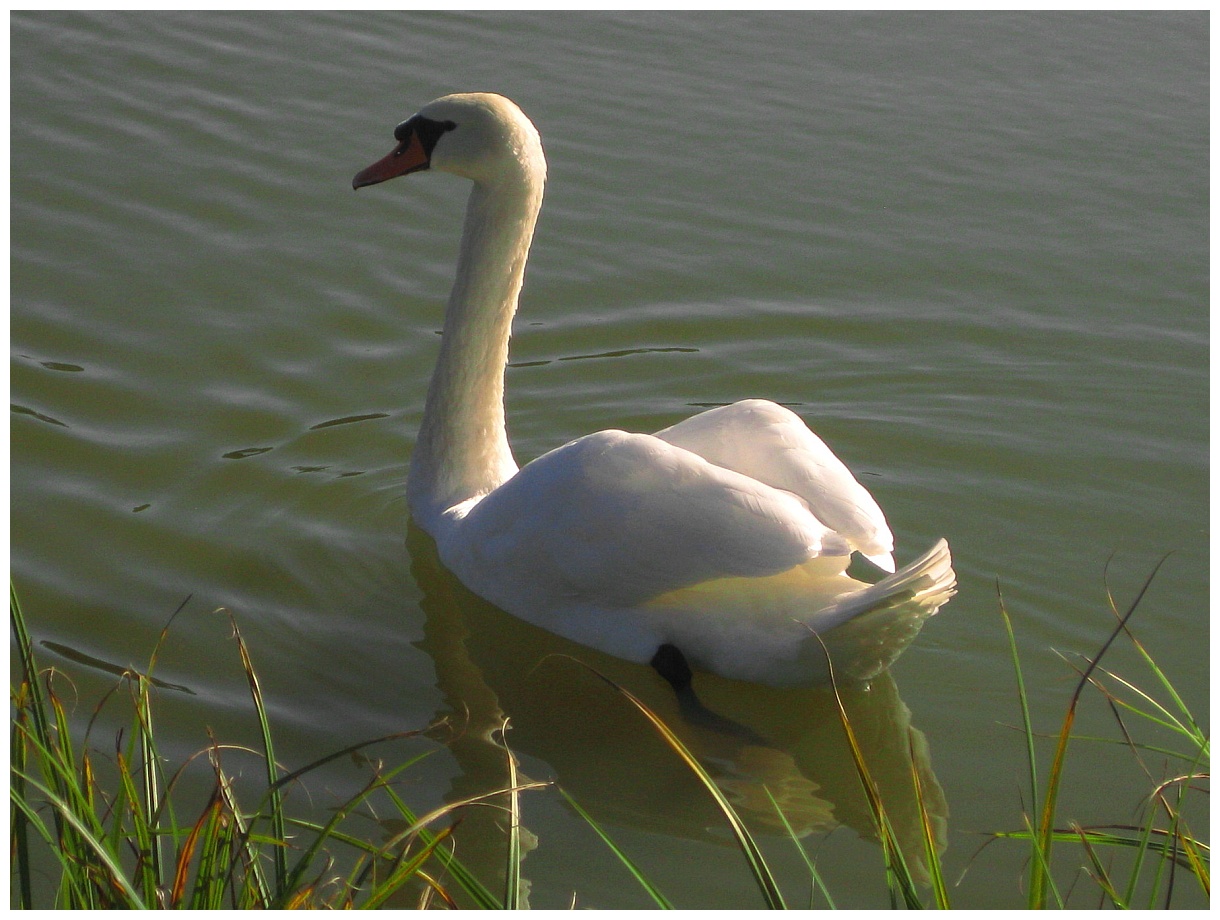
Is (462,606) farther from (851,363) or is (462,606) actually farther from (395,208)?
(395,208)

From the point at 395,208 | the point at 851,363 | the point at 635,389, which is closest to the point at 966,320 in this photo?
the point at 851,363

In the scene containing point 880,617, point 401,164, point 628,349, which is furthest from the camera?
point 628,349

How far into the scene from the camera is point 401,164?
5.09m

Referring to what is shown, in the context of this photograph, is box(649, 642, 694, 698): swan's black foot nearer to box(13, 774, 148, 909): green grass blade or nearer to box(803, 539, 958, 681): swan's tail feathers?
box(803, 539, 958, 681): swan's tail feathers

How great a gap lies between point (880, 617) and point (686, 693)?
0.81m

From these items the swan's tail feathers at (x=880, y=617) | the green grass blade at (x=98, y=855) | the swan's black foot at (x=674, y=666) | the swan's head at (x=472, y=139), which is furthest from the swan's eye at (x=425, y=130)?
the green grass blade at (x=98, y=855)

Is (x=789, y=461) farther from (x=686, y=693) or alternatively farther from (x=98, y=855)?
(x=98, y=855)

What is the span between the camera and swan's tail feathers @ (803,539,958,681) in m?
3.64

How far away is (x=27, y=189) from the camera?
24.4 ft

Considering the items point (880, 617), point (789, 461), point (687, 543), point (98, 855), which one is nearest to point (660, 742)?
point (687, 543)

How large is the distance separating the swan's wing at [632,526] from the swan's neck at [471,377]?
2.23 ft

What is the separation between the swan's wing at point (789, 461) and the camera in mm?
4172

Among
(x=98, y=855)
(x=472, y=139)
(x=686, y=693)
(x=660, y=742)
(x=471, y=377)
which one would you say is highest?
(x=472, y=139)

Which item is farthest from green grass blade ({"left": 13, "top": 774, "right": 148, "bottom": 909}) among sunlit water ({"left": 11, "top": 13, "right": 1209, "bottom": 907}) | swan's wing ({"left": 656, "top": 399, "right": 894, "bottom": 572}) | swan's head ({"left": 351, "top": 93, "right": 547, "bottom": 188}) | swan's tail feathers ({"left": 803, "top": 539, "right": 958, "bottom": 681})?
swan's head ({"left": 351, "top": 93, "right": 547, "bottom": 188})
